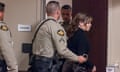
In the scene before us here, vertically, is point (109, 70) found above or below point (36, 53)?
below

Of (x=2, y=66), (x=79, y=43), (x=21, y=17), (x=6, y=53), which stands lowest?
(x=2, y=66)

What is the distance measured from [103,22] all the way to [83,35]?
1378mm

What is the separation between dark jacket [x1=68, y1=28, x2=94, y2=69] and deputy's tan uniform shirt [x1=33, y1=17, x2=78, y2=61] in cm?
11

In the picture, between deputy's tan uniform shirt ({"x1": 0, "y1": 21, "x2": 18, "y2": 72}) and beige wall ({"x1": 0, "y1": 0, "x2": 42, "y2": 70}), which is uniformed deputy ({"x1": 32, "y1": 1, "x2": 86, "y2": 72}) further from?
beige wall ({"x1": 0, "y1": 0, "x2": 42, "y2": 70})

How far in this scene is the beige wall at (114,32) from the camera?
452 cm

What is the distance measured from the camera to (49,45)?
10.4 feet

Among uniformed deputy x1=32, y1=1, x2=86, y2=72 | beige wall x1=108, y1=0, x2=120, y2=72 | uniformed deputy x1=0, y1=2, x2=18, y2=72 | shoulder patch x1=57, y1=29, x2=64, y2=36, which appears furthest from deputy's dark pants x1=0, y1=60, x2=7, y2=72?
beige wall x1=108, y1=0, x2=120, y2=72

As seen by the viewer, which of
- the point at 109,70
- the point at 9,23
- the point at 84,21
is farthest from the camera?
the point at 109,70

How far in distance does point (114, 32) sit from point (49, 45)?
166 cm

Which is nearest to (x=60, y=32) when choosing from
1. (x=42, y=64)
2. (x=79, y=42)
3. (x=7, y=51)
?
(x=79, y=42)

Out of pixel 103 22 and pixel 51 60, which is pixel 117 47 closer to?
pixel 103 22

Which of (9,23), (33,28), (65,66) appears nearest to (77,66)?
(65,66)

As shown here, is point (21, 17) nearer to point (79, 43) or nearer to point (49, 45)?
point (49, 45)

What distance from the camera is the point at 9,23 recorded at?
154 inches
